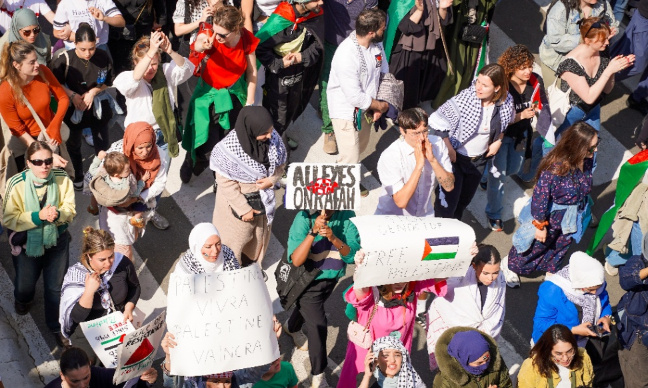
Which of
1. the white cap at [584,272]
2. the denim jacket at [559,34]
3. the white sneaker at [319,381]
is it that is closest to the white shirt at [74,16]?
the white sneaker at [319,381]

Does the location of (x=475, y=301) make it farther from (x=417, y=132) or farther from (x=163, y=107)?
(x=163, y=107)

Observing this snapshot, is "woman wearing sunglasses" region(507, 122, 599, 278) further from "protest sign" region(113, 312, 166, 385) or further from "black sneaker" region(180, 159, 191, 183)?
"protest sign" region(113, 312, 166, 385)

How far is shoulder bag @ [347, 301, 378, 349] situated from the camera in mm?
8359

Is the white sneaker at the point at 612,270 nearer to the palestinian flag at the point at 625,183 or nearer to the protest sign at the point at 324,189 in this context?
the palestinian flag at the point at 625,183

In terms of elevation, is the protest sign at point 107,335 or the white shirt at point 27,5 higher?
the white shirt at point 27,5

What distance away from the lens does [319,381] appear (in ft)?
30.2

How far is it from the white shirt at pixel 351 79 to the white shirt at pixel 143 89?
1406 millimetres

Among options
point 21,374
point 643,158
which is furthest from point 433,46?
point 21,374

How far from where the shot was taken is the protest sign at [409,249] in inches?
322

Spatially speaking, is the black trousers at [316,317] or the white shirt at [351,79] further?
the white shirt at [351,79]

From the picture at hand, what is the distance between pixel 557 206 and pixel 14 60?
5.04 m

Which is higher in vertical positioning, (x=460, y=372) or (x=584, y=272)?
(x=584, y=272)

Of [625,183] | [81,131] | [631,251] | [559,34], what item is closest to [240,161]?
[81,131]

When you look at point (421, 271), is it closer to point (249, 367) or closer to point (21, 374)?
point (249, 367)
